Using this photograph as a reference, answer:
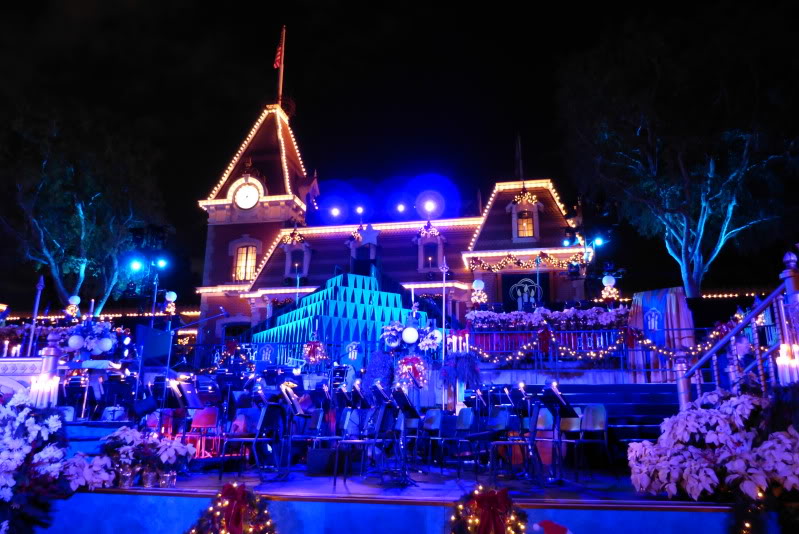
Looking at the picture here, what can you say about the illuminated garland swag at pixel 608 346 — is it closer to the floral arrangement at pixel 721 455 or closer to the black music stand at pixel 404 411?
the black music stand at pixel 404 411

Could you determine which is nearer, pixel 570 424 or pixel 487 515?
pixel 487 515

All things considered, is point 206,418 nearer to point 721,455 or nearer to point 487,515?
point 487,515

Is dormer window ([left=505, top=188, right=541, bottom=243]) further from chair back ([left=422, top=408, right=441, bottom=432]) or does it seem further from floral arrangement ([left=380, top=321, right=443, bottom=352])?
chair back ([left=422, top=408, right=441, bottom=432])

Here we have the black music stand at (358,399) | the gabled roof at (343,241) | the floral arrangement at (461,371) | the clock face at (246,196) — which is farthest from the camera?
the clock face at (246,196)

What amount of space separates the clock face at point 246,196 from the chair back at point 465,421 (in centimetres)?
2192

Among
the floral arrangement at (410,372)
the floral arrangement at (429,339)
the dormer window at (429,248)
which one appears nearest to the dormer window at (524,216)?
the dormer window at (429,248)

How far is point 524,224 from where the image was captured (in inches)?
956

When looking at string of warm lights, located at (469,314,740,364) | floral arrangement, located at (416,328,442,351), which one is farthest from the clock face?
floral arrangement, located at (416,328,442,351)

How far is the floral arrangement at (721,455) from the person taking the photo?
543cm

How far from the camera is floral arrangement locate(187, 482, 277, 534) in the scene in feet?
17.0

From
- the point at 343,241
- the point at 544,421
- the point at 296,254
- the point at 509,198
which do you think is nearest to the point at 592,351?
the point at 544,421

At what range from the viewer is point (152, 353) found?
40.7 ft

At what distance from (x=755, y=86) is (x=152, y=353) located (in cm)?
1906

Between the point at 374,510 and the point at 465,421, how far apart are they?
2975mm
